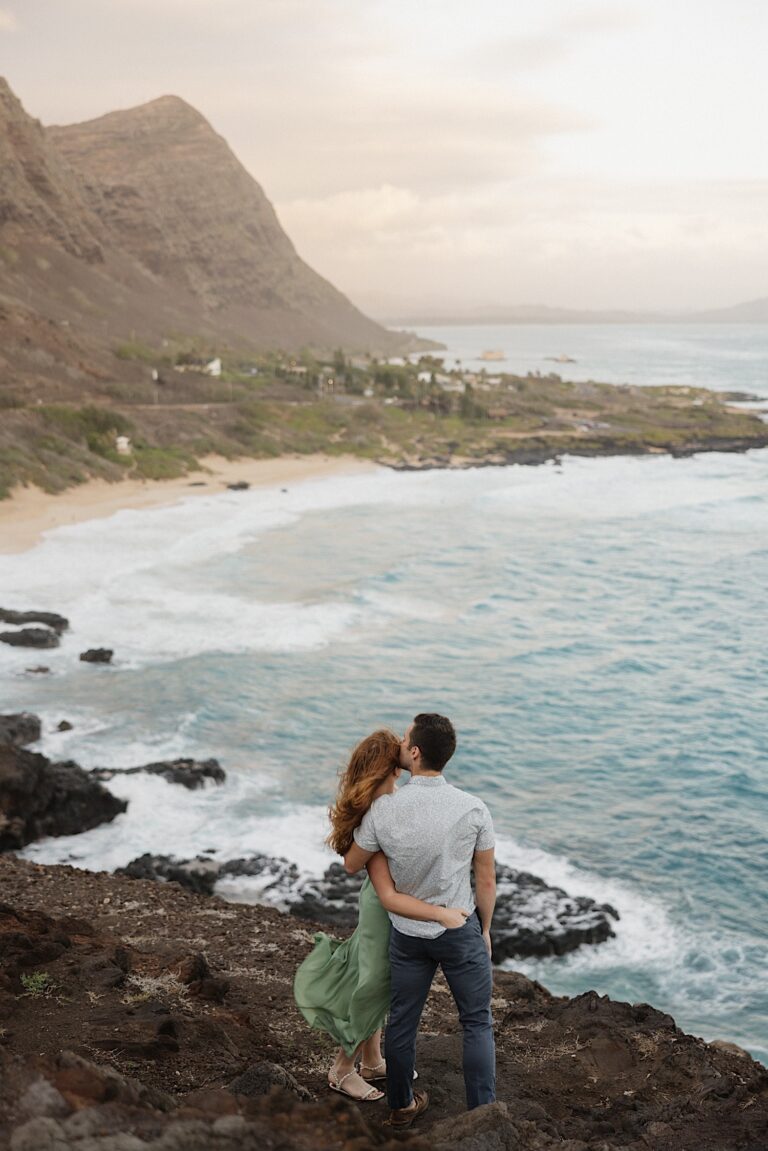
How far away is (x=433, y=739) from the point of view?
4.41m

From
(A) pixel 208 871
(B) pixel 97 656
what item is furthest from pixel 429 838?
(B) pixel 97 656

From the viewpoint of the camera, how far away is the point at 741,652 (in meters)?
24.0

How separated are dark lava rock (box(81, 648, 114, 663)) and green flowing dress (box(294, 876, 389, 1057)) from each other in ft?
55.2

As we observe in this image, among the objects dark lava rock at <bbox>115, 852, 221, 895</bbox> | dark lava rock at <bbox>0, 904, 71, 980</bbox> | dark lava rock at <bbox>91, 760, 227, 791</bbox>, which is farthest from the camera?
dark lava rock at <bbox>91, 760, 227, 791</bbox>

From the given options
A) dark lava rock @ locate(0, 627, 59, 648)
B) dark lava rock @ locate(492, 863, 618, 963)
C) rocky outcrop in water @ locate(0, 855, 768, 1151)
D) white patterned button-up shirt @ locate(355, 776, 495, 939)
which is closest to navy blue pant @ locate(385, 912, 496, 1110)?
white patterned button-up shirt @ locate(355, 776, 495, 939)

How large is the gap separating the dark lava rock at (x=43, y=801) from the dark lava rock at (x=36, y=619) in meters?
9.18

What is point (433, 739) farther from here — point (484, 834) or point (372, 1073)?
point (372, 1073)

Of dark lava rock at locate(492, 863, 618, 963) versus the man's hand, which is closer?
the man's hand

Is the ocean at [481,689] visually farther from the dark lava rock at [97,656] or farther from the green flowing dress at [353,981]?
the green flowing dress at [353,981]

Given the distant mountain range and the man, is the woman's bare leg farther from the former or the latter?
the distant mountain range

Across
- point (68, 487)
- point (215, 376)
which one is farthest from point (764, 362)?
point (68, 487)

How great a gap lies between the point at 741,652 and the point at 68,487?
93.1 feet

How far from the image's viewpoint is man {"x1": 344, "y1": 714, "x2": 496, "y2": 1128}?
445cm

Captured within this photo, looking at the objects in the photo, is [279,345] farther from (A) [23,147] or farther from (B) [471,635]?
(B) [471,635]
